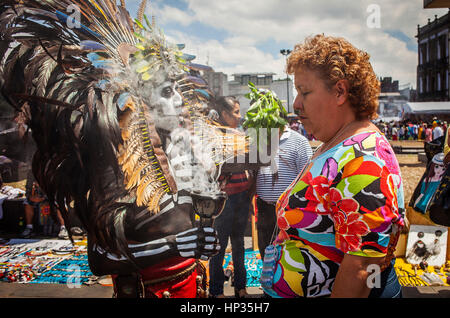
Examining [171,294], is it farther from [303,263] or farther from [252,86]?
[252,86]

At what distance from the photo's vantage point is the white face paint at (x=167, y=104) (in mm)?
2062

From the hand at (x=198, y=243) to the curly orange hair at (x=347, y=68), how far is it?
1.30 meters

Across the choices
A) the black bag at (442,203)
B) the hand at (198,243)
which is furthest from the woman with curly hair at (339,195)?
the black bag at (442,203)

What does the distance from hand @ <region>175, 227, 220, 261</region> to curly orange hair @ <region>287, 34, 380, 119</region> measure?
130cm

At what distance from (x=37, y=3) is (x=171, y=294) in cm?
199

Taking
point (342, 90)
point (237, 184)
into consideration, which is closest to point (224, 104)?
point (237, 184)

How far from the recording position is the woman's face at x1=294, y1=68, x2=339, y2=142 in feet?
4.21

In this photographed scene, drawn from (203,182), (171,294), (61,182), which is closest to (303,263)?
(203,182)

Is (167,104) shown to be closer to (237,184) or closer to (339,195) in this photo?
(237,184)

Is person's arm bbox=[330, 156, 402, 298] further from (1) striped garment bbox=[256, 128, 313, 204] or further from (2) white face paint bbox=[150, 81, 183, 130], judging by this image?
(1) striped garment bbox=[256, 128, 313, 204]

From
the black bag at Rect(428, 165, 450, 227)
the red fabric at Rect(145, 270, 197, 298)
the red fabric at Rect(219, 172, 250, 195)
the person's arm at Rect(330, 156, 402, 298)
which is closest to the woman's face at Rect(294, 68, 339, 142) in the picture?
the person's arm at Rect(330, 156, 402, 298)

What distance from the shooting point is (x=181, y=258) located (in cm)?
216

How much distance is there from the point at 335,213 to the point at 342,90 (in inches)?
18.6

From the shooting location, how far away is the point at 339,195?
44.6 inches
